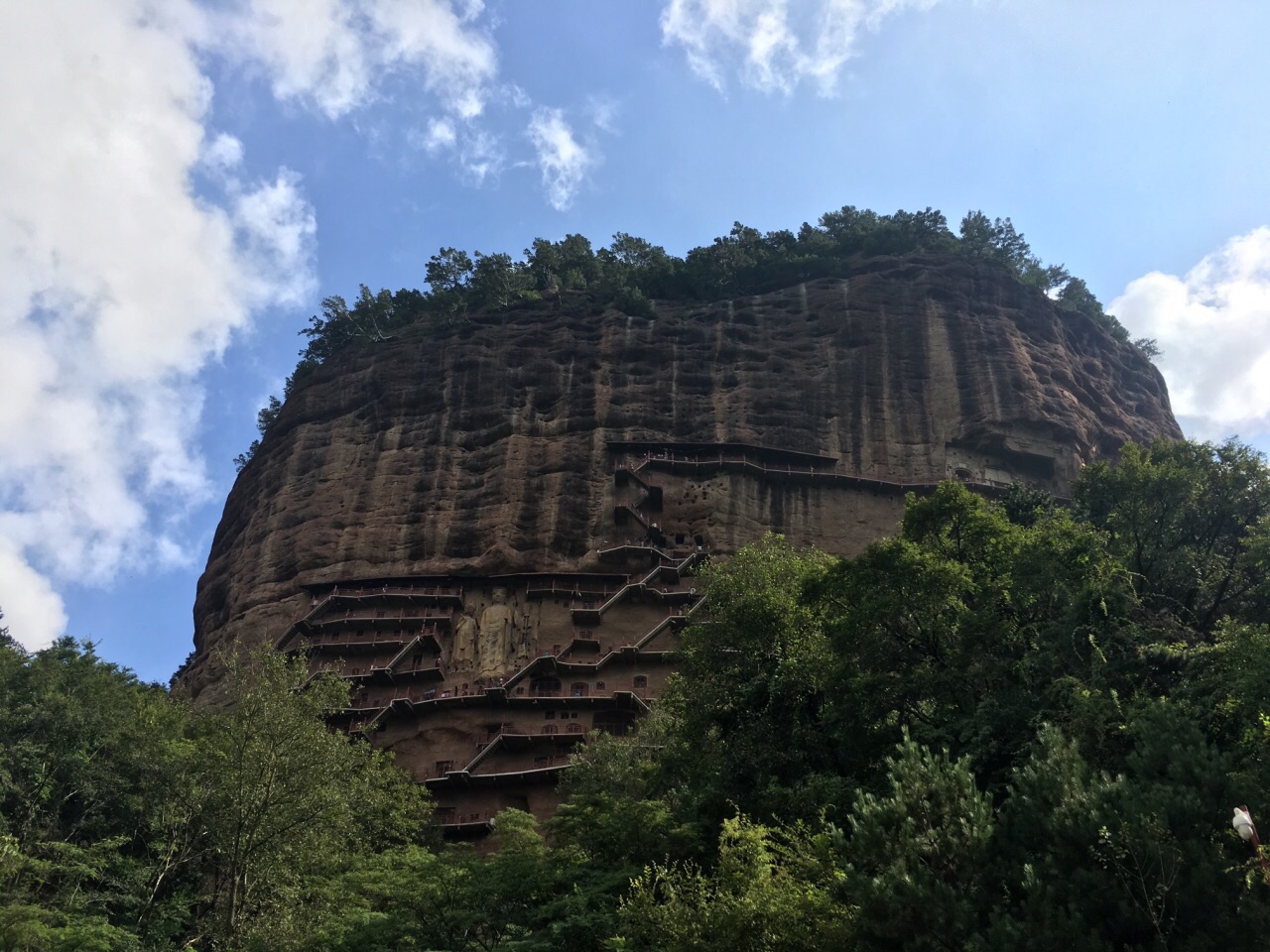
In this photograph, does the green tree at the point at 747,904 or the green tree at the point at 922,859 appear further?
the green tree at the point at 747,904

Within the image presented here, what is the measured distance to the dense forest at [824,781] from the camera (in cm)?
1253

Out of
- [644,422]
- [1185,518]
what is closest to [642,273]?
[644,422]

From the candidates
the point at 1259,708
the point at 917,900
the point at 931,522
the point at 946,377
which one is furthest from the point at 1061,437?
the point at 917,900

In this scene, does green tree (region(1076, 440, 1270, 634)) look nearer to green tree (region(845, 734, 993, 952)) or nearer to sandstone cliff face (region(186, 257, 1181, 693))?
green tree (region(845, 734, 993, 952))

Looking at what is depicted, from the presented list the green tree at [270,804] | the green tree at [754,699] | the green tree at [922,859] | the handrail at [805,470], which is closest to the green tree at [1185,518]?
the green tree at [754,699]

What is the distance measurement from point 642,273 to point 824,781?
4004 centimetres

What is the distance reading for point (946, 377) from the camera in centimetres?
4747

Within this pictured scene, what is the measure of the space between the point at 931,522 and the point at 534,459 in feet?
82.1

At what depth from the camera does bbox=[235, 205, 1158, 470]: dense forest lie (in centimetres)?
5312

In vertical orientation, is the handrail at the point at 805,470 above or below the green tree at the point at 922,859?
above

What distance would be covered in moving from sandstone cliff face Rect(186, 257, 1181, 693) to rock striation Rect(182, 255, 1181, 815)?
11 cm

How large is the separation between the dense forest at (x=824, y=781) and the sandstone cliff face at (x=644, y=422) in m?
13.4

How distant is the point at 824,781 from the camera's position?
18.3 meters

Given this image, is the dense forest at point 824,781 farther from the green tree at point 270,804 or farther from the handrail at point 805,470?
the handrail at point 805,470
